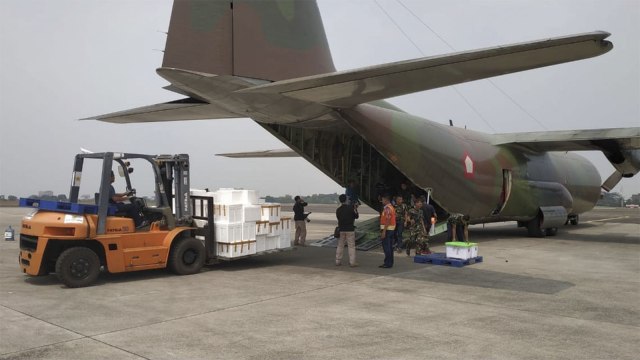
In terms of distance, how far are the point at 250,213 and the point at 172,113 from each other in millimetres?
3292

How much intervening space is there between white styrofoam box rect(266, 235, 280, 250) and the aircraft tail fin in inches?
143

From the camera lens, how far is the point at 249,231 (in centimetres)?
1032

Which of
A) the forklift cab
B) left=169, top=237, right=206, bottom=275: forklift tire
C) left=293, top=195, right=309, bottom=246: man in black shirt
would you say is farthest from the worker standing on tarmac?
the forklift cab

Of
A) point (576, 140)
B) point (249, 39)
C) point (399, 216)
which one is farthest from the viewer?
point (576, 140)

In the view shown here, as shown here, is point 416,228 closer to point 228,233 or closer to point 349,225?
point 349,225

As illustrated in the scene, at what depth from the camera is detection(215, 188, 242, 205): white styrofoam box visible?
10188mm

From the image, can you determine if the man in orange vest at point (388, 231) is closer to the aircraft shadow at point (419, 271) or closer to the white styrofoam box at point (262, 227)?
the aircraft shadow at point (419, 271)

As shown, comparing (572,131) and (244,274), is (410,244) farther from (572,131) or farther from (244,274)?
(572,131)

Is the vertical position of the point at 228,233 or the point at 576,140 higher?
the point at 576,140

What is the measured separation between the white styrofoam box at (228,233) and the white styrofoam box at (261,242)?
0.58 meters

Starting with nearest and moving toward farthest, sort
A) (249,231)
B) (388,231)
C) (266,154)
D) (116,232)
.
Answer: (116,232) → (249,231) → (388,231) → (266,154)

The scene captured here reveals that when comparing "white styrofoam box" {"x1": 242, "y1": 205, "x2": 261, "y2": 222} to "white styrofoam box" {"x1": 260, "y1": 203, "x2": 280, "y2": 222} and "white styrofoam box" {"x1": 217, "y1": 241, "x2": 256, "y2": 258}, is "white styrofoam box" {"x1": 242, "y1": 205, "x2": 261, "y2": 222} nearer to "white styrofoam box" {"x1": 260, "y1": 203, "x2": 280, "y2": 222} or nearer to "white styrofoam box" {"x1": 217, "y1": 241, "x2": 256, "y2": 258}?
"white styrofoam box" {"x1": 260, "y1": 203, "x2": 280, "y2": 222}

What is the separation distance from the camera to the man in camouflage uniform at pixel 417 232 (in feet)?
40.4

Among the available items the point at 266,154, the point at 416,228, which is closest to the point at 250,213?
the point at 416,228
